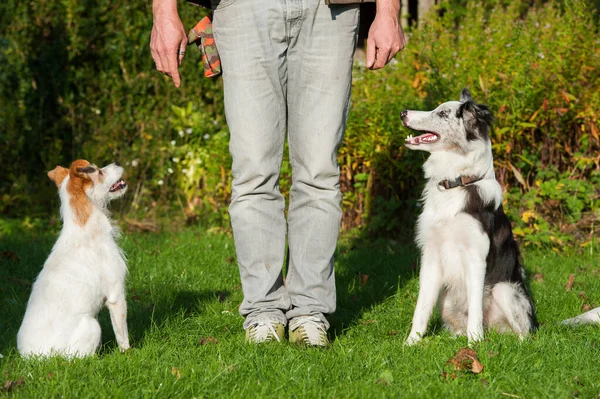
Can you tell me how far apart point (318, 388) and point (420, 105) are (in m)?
4.17

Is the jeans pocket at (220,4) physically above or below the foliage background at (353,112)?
above

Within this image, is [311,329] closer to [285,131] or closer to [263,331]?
[263,331]

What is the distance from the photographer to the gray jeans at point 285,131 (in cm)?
413

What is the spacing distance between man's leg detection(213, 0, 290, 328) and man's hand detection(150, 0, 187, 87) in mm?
223

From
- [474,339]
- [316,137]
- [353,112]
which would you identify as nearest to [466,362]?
[474,339]

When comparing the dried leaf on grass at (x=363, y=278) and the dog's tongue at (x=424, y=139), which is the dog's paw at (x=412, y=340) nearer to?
the dog's tongue at (x=424, y=139)

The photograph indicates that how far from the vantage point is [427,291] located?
4.61m

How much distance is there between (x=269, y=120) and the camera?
4.18 m

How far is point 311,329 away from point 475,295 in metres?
0.94

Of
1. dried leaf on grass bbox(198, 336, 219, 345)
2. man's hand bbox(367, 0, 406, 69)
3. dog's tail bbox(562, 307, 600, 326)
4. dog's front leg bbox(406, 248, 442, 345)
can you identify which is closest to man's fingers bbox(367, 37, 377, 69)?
man's hand bbox(367, 0, 406, 69)

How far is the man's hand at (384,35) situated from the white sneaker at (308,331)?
138cm

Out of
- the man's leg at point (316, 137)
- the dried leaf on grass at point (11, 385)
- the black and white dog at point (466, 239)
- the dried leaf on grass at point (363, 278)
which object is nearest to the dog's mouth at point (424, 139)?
the black and white dog at point (466, 239)

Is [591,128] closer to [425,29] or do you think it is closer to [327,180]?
[425,29]

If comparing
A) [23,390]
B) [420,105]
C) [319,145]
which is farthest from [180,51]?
[420,105]
